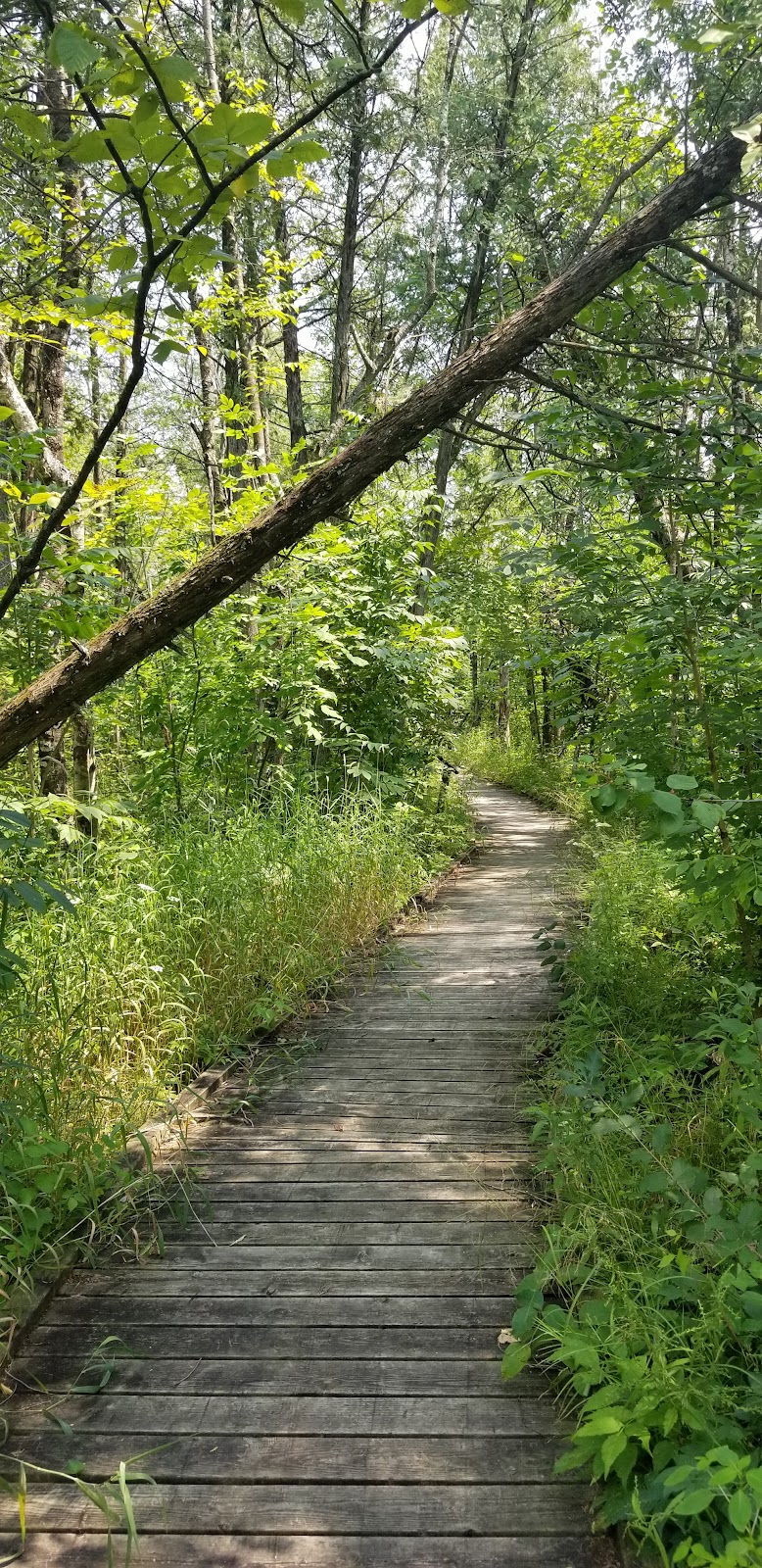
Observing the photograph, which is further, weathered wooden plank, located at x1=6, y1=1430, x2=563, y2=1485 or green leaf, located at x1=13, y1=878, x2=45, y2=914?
green leaf, located at x1=13, y1=878, x2=45, y2=914

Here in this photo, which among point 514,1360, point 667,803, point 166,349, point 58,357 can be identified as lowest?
point 514,1360

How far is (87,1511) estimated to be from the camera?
5.72 feet

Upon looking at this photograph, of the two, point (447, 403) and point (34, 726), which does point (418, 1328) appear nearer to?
point (34, 726)

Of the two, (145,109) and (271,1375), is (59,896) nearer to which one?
(271,1375)

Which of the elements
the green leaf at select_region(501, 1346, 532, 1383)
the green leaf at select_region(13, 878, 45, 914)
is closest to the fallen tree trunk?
the green leaf at select_region(13, 878, 45, 914)

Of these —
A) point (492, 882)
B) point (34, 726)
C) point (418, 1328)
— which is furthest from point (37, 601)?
point (492, 882)

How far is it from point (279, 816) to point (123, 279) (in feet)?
13.8

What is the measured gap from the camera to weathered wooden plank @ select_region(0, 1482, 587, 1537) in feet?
5.53

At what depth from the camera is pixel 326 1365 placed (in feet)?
6.99

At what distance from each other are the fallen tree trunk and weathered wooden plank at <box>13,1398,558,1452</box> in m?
1.93

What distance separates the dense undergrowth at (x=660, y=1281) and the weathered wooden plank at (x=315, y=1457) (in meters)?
0.14

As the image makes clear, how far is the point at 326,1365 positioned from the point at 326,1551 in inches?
19.7

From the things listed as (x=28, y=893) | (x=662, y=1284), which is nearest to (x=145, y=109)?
(x=28, y=893)

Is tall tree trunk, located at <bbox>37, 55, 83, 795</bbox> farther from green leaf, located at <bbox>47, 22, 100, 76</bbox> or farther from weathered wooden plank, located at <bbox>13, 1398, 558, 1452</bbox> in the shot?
green leaf, located at <bbox>47, 22, 100, 76</bbox>
